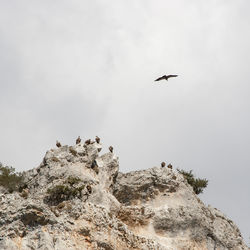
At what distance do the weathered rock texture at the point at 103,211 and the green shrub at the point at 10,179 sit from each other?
113 centimetres

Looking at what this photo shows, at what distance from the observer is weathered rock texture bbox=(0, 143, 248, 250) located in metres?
37.8

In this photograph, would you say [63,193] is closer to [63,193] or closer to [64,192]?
[63,193]

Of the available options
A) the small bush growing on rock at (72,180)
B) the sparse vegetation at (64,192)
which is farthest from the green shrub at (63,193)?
the small bush growing on rock at (72,180)

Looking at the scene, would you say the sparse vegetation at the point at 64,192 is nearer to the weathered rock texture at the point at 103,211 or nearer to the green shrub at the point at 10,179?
the weathered rock texture at the point at 103,211

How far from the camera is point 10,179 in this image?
5403 centimetres

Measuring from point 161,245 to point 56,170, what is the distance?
40.6ft

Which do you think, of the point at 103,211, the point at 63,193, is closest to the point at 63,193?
the point at 63,193

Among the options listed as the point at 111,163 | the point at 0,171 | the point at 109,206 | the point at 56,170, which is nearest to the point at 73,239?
the point at 109,206

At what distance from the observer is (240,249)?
50.2m

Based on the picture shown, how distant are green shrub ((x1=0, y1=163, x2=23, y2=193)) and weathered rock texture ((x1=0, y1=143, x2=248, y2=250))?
1126mm

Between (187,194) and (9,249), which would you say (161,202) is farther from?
(9,249)

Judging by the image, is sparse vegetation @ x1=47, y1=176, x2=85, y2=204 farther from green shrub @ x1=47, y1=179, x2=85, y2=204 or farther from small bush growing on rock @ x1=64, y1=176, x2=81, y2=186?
small bush growing on rock @ x1=64, y1=176, x2=81, y2=186

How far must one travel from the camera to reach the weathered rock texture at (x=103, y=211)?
37.8 m

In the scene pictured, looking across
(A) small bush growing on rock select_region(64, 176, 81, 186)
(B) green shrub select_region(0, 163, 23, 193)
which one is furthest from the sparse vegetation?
(B) green shrub select_region(0, 163, 23, 193)
